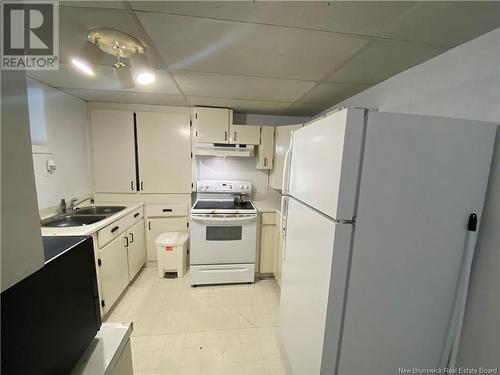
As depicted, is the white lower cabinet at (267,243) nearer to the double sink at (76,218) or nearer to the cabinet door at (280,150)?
the cabinet door at (280,150)

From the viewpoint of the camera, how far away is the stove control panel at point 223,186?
115 inches

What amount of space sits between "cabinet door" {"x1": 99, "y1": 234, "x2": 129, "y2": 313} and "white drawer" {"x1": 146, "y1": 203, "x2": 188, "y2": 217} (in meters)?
0.63

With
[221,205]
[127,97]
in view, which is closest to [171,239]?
[221,205]

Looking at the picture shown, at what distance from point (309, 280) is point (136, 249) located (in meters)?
2.28

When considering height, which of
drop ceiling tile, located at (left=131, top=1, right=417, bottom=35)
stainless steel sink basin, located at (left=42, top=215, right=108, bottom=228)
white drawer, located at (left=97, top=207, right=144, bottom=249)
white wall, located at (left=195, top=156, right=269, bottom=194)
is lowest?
white drawer, located at (left=97, top=207, right=144, bottom=249)

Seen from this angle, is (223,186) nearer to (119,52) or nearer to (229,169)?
(229,169)

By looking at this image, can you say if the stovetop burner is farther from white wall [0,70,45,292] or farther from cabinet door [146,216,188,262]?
white wall [0,70,45,292]

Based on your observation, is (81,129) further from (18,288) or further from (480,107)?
(480,107)

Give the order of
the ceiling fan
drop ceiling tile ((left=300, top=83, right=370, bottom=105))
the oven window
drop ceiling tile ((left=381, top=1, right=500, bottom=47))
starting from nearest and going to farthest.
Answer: drop ceiling tile ((left=381, top=1, right=500, bottom=47))
the ceiling fan
drop ceiling tile ((left=300, top=83, right=370, bottom=105))
the oven window

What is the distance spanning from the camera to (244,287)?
257cm

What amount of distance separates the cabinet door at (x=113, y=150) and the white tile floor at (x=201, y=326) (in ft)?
4.26

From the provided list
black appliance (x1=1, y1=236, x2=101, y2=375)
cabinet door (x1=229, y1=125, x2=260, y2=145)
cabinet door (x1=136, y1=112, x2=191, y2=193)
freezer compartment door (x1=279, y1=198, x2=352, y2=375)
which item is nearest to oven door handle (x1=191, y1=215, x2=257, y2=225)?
cabinet door (x1=136, y1=112, x2=191, y2=193)

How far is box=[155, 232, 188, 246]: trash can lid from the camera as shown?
260 centimetres

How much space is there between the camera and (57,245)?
792 millimetres
